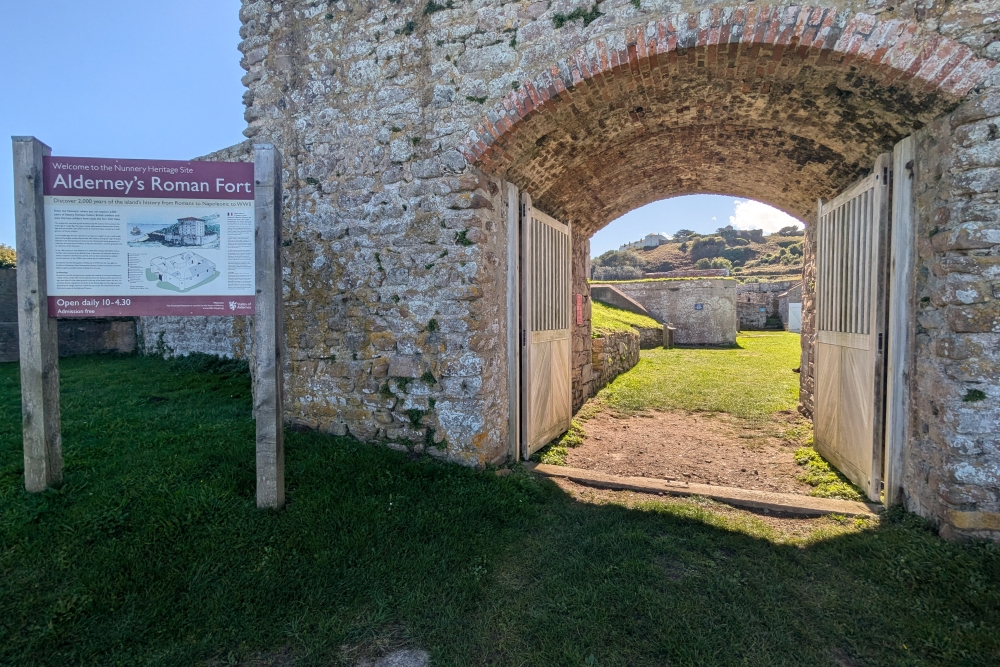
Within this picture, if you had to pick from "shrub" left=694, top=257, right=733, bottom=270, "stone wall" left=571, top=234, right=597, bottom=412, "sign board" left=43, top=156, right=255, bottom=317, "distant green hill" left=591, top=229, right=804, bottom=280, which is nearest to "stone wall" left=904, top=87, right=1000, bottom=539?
"stone wall" left=571, top=234, right=597, bottom=412

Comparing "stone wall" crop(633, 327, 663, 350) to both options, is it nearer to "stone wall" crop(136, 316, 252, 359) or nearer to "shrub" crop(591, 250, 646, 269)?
"stone wall" crop(136, 316, 252, 359)

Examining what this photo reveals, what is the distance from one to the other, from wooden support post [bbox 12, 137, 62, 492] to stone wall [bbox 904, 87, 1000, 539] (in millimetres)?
6027

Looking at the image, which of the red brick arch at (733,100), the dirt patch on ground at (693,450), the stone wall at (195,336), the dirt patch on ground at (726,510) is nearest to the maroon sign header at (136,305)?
the red brick arch at (733,100)

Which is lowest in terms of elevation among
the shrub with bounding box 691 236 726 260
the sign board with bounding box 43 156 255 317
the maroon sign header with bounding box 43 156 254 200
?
the sign board with bounding box 43 156 255 317

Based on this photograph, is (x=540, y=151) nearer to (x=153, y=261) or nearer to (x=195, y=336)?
(x=153, y=261)

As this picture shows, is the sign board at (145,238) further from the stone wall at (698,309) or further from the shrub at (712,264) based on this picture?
the shrub at (712,264)

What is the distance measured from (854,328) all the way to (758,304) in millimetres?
26225

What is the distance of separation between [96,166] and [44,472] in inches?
84.5

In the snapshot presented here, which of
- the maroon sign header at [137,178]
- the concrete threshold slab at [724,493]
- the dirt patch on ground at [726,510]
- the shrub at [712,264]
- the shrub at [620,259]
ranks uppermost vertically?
the shrub at [620,259]

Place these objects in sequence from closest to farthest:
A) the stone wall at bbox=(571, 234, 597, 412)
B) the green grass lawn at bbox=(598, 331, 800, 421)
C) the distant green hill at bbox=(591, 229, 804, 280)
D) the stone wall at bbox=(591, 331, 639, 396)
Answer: the stone wall at bbox=(571, 234, 597, 412), the green grass lawn at bbox=(598, 331, 800, 421), the stone wall at bbox=(591, 331, 639, 396), the distant green hill at bbox=(591, 229, 804, 280)

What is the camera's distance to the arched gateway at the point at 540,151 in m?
3.29

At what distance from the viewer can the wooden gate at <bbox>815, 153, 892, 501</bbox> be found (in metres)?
4.14

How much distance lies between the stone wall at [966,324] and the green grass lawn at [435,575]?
0.35 meters

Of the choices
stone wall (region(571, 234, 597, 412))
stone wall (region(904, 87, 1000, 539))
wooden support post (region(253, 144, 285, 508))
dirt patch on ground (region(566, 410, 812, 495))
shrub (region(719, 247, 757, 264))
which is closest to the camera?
stone wall (region(904, 87, 1000, 539))
